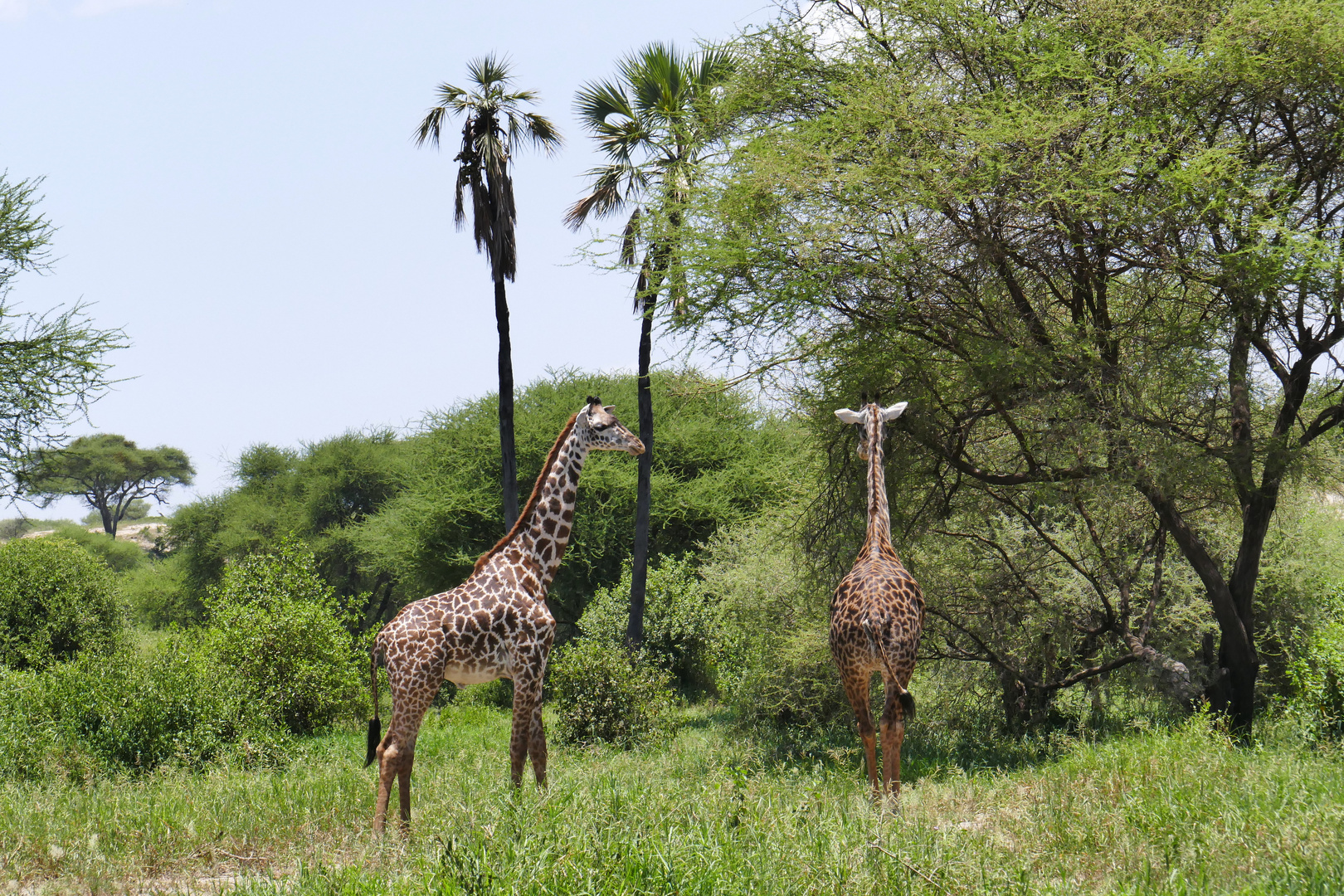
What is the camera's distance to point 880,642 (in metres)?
8.07

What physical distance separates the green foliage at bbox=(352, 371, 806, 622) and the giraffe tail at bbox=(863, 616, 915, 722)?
1520 cm

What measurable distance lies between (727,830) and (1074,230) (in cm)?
766

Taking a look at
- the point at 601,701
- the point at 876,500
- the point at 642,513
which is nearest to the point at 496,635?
the point at 876,500

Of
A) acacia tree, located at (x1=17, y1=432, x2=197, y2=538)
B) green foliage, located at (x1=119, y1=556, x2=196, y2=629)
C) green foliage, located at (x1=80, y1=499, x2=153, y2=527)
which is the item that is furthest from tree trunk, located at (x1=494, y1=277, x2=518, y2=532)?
green foliage, located at (x1=80, y1=499, x2=153, y2=527)

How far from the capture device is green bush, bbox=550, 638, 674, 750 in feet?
46.7

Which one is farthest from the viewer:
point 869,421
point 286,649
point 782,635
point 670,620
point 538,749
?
point 670,620

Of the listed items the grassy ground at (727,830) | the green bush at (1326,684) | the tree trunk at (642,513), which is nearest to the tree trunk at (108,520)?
the tree trunk at (642,513)

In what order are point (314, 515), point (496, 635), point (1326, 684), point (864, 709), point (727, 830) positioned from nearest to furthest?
point (727, 830) < point (496, 635) < point (864, 709) < point (1326, 684) < point (314, 515)

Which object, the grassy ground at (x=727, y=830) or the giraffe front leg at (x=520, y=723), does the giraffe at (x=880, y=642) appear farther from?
the giraffe front leg at (x=520, y=723)

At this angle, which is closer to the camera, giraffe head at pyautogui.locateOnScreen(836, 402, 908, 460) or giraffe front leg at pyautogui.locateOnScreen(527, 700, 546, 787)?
giraffe front leg at pyautogui.locateOnScreen(527, 700, 546, 787)

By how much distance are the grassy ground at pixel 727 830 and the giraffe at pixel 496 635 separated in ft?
1.58

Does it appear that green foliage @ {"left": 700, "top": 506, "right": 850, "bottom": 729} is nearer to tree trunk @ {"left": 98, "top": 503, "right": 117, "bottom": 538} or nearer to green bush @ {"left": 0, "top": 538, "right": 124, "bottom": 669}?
green bush @ {"left": 0, "top": 538, "right": 124, "bottom": 669}

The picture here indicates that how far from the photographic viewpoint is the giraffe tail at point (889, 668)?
8039 millimetres

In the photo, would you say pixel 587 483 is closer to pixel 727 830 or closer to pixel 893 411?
pixel 893 411
